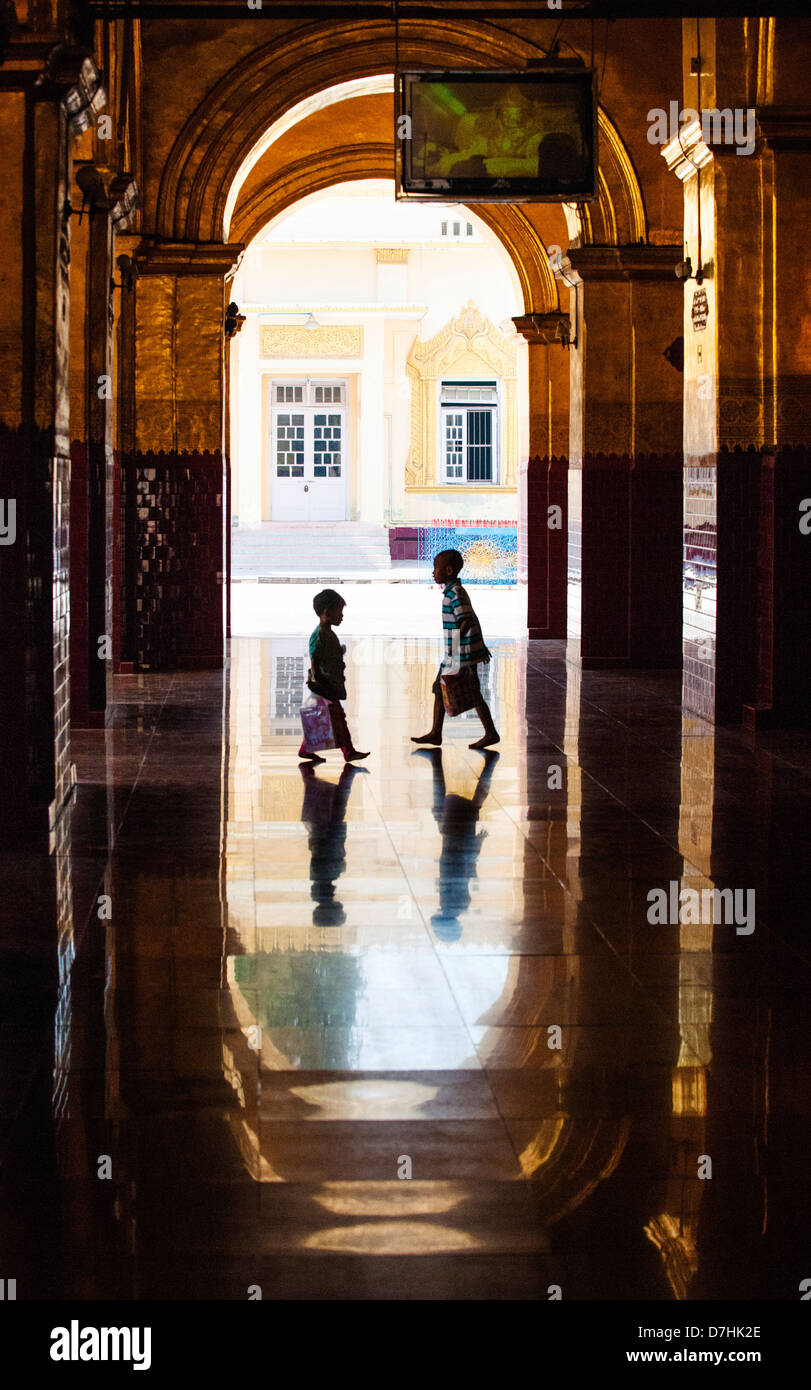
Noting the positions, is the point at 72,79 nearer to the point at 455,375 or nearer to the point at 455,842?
the point at 455,842

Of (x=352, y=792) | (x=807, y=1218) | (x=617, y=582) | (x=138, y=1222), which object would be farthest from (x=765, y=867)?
(x=617, y=582)

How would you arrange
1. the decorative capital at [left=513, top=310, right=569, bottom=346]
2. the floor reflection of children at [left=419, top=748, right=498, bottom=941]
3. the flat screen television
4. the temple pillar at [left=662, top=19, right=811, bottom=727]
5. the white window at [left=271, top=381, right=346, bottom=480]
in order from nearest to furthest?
the floor reflection of children at [left=419, top=748, right=498, bottom=941] → the flat screen television → the temple pillar at [left=662, top=19, right=811, bottom=727] → the decorative capital at [left=513, top=310, right=569, bottom=346] → the white window at [left=271, top=381, right=346, bottom=480]

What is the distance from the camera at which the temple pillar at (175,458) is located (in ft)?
51.6

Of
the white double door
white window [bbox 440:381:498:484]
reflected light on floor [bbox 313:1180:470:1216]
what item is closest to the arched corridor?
reflected light on floor [bbox 313:1180:470:1216]

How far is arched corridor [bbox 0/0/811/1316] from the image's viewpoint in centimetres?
403

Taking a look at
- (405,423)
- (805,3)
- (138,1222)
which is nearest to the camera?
(138,1222)

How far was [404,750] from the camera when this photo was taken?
1088cm

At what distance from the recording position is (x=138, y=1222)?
3.85m

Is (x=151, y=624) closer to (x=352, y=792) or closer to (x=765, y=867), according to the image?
(x=352, y=792)

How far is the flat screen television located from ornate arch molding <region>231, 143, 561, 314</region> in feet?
28.2

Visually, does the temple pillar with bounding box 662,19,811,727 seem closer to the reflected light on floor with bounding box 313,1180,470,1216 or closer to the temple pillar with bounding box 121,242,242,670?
the temple pillar with bounding box 121,242,242,670

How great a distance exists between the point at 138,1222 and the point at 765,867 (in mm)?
4140

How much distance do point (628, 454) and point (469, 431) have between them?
20.4 metres

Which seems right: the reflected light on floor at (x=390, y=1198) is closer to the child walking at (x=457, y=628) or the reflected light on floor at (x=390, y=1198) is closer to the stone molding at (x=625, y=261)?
the child walking at (x=457, y=628)
